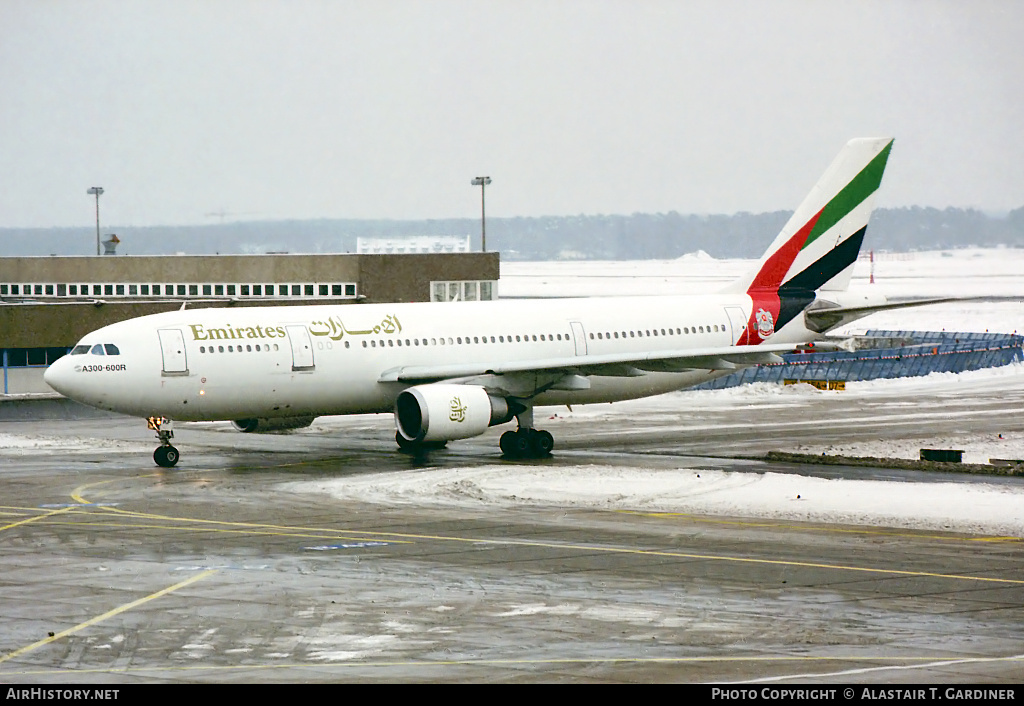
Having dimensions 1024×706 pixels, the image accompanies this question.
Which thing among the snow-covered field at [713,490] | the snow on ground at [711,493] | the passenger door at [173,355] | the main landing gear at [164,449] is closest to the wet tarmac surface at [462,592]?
the snow on ground at [711,493]

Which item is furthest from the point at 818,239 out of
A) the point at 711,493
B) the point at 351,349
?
the point at 711,493

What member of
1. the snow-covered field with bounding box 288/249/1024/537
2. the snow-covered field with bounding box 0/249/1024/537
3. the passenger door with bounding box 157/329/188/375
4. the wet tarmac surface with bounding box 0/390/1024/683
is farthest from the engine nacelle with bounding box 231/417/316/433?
the snow-covered field with bounding box 288/249/1024/537

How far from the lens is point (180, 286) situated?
70.4 m

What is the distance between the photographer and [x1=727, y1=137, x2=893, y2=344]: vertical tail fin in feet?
150

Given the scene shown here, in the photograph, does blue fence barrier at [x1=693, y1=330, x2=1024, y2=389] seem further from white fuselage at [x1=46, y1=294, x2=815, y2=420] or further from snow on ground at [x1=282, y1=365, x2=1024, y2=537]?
snow on ground at [x1=282, y1=365, x2=1024, y2=537]

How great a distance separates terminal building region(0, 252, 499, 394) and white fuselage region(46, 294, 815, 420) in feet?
61.6

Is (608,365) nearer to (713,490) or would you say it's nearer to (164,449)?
(713,490)

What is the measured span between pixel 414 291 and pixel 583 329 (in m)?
22.3

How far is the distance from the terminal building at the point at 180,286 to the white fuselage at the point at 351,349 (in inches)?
739

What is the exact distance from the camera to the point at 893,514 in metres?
27.3

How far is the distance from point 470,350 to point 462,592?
20.2m

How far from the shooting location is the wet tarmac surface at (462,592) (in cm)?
1593

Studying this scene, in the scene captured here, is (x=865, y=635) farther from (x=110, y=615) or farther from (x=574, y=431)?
(x=574, y=431)
